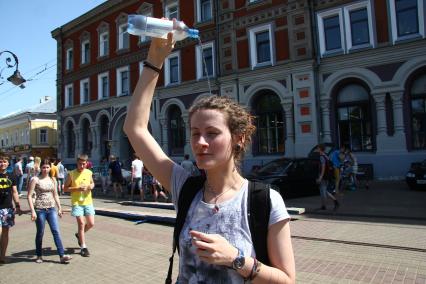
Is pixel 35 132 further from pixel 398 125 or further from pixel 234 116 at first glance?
pixel 234 116

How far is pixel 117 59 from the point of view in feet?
104

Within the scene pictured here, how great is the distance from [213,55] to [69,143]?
19.0 meters

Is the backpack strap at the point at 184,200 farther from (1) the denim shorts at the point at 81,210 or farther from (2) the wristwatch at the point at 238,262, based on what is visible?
(1) the denim shorts at the point at 81,210

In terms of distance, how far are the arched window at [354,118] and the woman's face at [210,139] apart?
63.2 ft

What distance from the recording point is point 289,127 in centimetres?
2116

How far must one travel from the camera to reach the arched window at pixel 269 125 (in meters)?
22.3

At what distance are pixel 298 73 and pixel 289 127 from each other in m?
2.93

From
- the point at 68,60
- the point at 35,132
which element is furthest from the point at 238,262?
the point at 35,132

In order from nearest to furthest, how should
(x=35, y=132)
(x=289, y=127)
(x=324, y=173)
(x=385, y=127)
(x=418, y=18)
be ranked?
(x=324, y=173) → (x=418, y=18) → (x=385, y=127) → (x=289, y=127) → (x=35, y=132)

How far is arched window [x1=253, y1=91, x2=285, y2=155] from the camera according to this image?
22.3m

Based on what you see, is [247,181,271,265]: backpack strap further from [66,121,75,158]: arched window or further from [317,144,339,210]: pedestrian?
[66,121,75,158]: arched window

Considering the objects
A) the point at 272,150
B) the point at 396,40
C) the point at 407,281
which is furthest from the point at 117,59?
the point at 407,281

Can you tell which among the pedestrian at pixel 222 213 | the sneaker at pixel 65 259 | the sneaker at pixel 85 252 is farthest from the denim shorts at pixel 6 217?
the pedestrian at pixel 222 213

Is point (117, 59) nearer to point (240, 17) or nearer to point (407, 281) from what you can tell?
point (240, 17)
